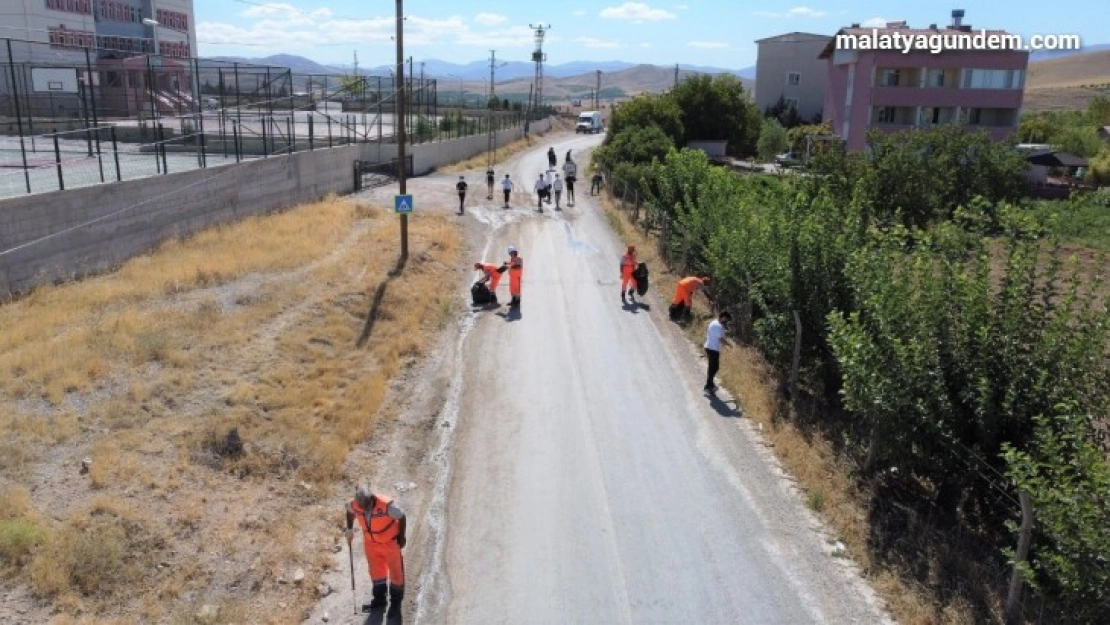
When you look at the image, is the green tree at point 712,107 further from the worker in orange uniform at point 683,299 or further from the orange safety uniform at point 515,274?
the orange safety uniform at point 515,274

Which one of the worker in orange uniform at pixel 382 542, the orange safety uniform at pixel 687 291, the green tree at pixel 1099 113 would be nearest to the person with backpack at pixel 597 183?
the orange safety uniform at pixel 687 291

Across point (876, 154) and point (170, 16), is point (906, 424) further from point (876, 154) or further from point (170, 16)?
point (170, 16)

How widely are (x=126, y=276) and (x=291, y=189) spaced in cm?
1369

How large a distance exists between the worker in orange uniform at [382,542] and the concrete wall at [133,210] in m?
Result: 13.5

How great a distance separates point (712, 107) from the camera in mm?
63875

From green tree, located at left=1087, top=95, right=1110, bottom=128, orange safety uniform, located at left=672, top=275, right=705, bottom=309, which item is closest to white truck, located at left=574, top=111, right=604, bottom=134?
green tree, located at left=1087, top=95, right=1110, bottom=128

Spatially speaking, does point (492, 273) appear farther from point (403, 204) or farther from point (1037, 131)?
point (1037, 131)

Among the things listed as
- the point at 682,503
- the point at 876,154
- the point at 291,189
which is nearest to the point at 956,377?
the point at 682,503

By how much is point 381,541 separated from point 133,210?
17.7m

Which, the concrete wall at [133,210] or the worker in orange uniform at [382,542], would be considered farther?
the concrete wall at [133,210]

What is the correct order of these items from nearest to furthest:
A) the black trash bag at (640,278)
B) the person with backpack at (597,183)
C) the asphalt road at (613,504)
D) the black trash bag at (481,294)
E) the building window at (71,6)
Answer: the asphalt road at (613,504) < the black trash bag at (481,294) < the black trash bag at (640,278) < the person with backpack at (597,183) < the building window at (71,6)

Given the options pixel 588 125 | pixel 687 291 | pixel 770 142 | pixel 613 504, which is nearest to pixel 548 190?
pixel 687 291

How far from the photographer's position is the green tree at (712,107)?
63031 millimetres

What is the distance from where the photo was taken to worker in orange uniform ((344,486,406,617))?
8.25 m
